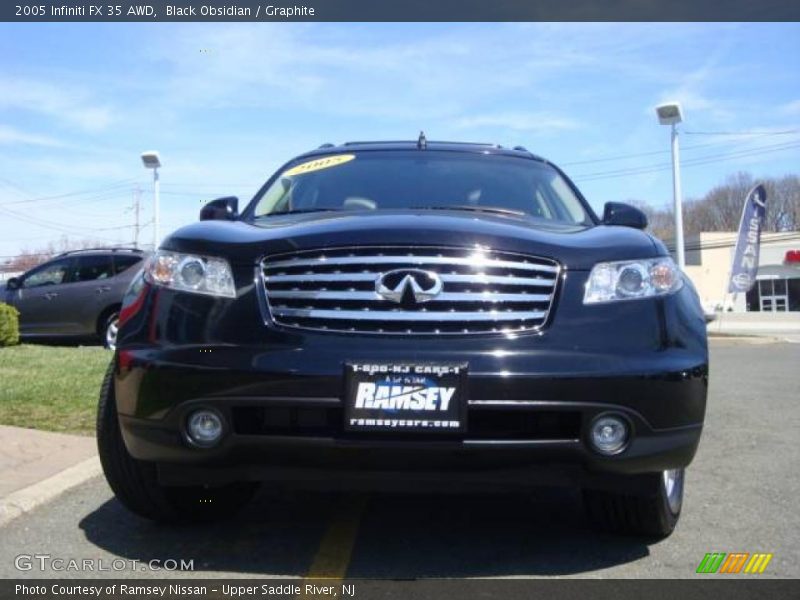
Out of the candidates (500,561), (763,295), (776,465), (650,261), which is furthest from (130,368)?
(763,295)

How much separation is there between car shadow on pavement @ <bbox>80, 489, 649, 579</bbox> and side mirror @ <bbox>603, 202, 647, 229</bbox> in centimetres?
137

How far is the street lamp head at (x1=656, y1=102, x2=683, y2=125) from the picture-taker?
23547mm

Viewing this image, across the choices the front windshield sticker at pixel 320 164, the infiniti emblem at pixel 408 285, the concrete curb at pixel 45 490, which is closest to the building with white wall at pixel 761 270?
the front windshield sticker at pixel 320 164

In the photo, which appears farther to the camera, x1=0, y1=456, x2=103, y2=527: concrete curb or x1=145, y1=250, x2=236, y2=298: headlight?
x1=0, y1=456, x2=103, y2=527: concrete curb

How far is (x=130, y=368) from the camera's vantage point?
117 inches

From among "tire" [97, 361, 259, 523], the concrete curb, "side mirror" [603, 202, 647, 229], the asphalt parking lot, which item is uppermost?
"side mirror" [603, 202, 647, 229]

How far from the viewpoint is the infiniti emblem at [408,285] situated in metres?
2.86

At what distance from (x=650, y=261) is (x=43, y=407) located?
16.9ft

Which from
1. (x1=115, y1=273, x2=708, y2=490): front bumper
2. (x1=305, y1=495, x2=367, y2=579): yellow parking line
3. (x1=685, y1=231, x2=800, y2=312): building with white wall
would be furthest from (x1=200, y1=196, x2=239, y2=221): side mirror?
(x1=685, y1=231, x2=800, y2=312): building with white wall

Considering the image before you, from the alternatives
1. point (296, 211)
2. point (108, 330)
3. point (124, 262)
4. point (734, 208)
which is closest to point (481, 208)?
Answer: point (296, 211)

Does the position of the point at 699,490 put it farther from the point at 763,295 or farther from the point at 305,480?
the point at 763,295

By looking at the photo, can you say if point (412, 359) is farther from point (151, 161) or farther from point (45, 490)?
point (151, 161)

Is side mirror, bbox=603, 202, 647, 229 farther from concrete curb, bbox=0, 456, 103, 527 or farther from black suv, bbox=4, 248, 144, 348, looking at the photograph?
black suv, bbox=4, 248, 144, 348

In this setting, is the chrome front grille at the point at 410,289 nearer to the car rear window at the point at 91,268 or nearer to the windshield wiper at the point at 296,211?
the windshield wiper at the point at 296,211
